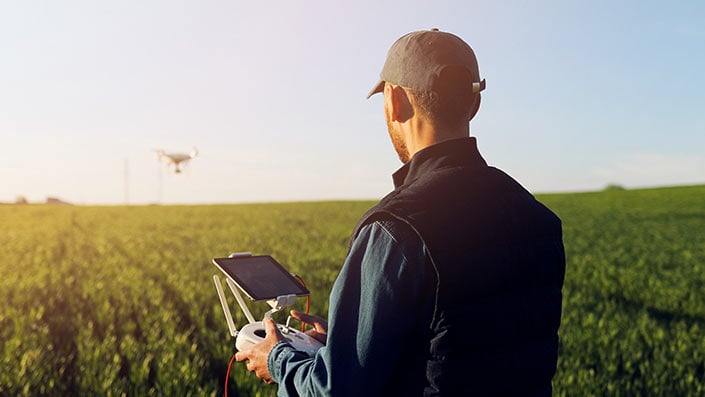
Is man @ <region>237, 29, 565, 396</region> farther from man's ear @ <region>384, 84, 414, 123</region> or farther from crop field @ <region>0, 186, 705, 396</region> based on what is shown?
crop field @ <region>0, 186, 705, 396</region>

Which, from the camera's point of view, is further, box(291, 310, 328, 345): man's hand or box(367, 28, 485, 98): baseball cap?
box(291, 310, 328, 345): man's hand

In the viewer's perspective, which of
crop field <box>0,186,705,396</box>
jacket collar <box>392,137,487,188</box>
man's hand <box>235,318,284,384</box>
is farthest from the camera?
crop field <box>0,186,705,396</box>

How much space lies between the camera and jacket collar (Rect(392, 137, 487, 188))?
7.83 feet

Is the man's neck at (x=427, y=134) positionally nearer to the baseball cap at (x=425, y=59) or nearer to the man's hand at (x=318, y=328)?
the baseball cap at (x=425, y=59)

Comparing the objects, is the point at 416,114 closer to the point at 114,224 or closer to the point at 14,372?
the point at 14,372

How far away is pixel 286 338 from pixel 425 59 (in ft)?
4.00

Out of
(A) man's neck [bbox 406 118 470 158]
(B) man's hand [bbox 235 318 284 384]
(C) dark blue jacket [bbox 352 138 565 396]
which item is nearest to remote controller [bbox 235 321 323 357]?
(B) man's hand [bbox 235 318 284 384]

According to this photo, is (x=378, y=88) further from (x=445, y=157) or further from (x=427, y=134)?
(x=445, y=157)

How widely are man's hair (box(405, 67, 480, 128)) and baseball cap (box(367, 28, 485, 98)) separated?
2cm

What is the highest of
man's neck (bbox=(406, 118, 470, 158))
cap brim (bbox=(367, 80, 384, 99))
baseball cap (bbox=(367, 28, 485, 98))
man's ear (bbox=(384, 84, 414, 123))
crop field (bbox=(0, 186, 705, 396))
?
baseball cap (bbox=(367, 28, 485, 98))

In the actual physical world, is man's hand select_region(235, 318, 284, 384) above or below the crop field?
above

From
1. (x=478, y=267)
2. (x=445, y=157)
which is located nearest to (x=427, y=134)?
(x=445, y=157)

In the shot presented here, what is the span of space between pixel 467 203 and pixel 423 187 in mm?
166

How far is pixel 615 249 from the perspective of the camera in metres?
21.6
